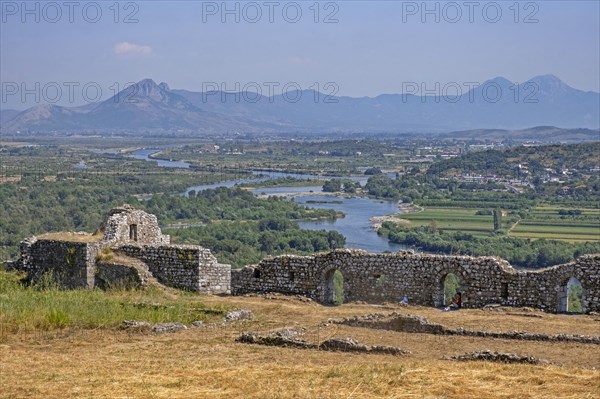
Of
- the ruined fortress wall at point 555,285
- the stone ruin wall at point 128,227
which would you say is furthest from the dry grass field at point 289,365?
the stone ruin wall at point 128,227

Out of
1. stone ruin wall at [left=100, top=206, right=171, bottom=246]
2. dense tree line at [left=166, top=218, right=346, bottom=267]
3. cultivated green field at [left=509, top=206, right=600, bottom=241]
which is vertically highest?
stone ruin wall at [left=100, top=206, right=171, bottom=246]

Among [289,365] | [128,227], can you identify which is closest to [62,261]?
[128,227]

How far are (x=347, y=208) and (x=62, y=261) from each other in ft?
247

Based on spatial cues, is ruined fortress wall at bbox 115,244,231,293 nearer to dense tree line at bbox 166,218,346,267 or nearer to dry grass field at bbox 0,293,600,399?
dry grass field at bbox 0,293,600,399

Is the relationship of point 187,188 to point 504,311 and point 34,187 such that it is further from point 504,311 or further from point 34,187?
point 504,311

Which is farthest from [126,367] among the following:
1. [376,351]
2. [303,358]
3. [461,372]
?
[461,372]

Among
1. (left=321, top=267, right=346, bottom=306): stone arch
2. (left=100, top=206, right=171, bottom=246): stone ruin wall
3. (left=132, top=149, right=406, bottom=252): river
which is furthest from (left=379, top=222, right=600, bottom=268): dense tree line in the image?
(left=321, top=267, right=346, bottom=306): stone arch

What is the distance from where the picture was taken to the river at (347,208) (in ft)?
214

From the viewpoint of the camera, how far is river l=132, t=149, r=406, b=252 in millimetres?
65250

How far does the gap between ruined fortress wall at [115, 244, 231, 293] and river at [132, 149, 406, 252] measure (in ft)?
111

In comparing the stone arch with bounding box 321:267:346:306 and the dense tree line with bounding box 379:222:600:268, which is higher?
the stone arch with bounding box 321:267:346:306

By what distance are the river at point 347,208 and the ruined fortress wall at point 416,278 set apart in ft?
111

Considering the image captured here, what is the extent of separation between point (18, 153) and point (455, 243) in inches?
5502

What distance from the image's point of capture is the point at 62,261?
25.4 m
